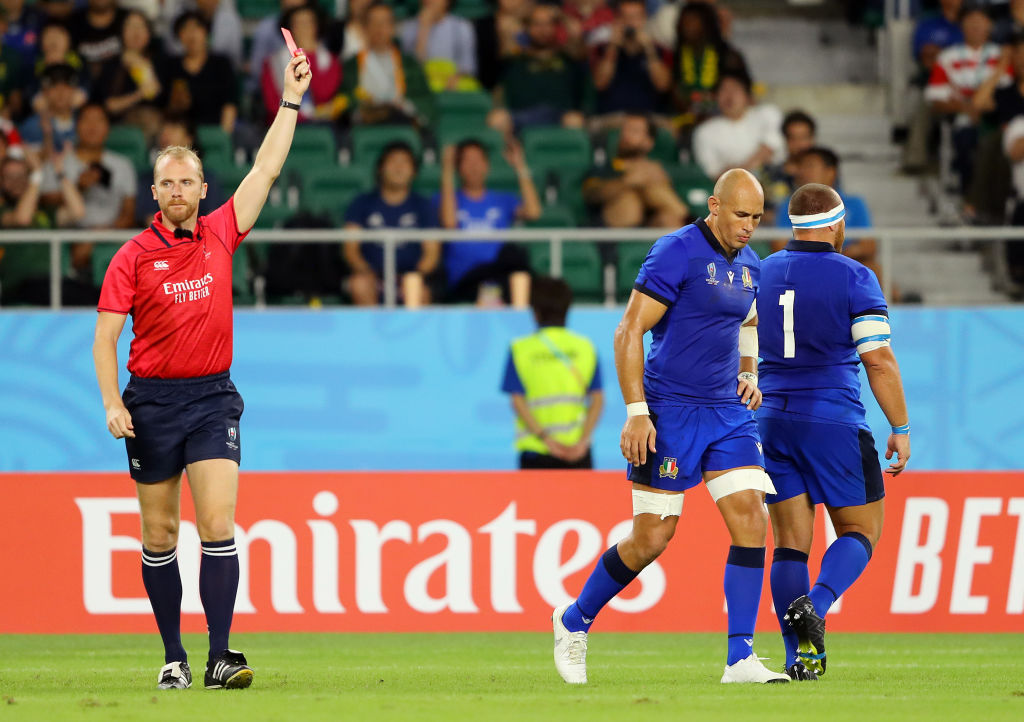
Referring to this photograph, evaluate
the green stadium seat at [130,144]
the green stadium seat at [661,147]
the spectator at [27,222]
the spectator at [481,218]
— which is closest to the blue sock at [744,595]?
the spectator at [481,218]

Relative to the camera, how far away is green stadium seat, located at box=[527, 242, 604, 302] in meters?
12.2

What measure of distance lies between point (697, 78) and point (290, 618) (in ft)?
23.6

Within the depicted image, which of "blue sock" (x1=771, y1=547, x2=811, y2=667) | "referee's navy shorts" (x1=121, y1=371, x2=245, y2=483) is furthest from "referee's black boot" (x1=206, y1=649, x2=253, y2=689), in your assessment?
"blue sock" (x1=771, y1=547, x2=811, y2=667)

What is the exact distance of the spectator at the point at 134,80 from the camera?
45.9 ft

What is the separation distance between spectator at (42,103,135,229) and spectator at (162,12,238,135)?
110 centimetres

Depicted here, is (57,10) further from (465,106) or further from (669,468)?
(669,468)

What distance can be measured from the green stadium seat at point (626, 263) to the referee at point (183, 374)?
593cm

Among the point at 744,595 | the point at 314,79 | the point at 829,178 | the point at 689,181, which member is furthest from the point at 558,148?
the point at 744,595

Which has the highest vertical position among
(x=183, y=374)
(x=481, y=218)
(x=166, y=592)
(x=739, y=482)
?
(x=481, y=218)

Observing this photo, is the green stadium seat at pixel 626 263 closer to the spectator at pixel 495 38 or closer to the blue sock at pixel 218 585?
the spectator at pixel 495 38

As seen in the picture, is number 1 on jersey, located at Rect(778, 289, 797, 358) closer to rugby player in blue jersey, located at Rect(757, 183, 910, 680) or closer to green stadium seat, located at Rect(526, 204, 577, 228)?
rugby player in blue jersey, located at Rect(757, 183, 910, 680)

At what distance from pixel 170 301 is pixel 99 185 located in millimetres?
6803

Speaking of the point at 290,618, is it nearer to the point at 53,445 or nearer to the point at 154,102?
the point at 53,445

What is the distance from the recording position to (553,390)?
1071 centimetres
